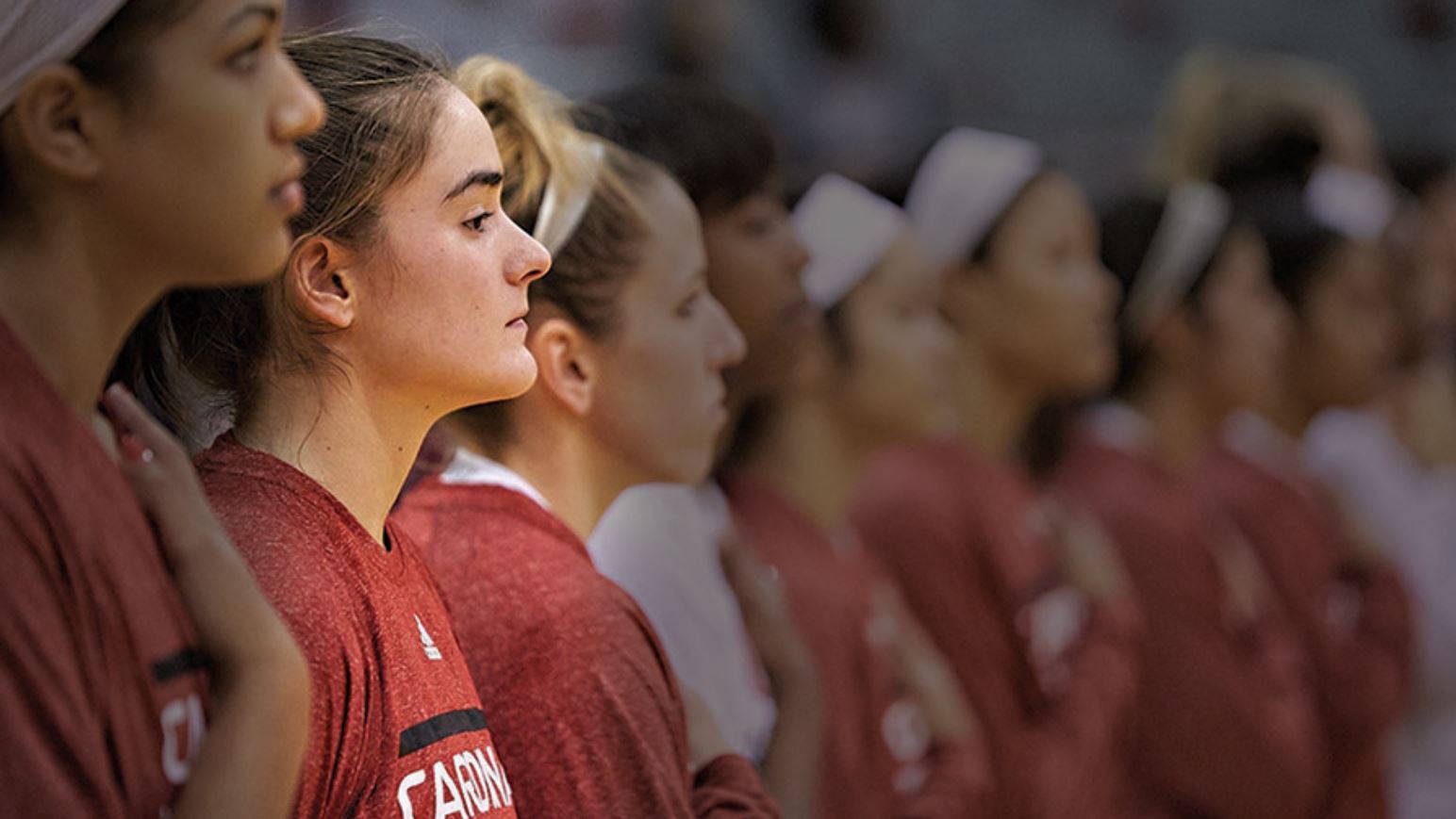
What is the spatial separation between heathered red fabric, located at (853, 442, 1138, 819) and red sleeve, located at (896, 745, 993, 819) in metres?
0.23

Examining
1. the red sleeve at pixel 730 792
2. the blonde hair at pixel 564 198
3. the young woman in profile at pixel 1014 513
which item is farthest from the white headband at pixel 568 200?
the young woman in profile at pixel 1014 513

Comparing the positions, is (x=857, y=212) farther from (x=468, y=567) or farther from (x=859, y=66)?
(x=859, y=66)

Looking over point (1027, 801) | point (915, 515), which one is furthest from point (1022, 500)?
point (1027, 801)

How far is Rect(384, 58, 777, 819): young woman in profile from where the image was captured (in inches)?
66.6

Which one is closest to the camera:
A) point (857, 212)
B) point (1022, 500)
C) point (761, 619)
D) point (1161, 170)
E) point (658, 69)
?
point (761, 619)

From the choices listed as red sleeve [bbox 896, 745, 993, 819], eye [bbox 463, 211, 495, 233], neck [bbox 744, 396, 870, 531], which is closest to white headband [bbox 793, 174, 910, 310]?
neck [bbox 744, 396, 870, 531]

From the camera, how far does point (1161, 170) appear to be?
487 centimetres

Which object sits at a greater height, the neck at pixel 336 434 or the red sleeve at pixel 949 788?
the neck at pixel 336 434

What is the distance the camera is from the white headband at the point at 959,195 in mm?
3488

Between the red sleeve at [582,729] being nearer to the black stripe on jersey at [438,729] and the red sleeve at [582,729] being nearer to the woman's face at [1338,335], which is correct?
the black stripe on jersey at [438,729]

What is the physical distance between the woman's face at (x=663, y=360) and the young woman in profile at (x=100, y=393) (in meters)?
0.67

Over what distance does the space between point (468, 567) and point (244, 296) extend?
37 cm

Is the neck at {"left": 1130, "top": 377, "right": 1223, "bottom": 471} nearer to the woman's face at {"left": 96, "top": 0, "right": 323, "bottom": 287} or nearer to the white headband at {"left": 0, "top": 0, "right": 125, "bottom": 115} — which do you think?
the woman's face at {"left": 96, "top": 0, "right": 323, "bottom": 287}

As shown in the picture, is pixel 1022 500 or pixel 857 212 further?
pixel 1022 500
